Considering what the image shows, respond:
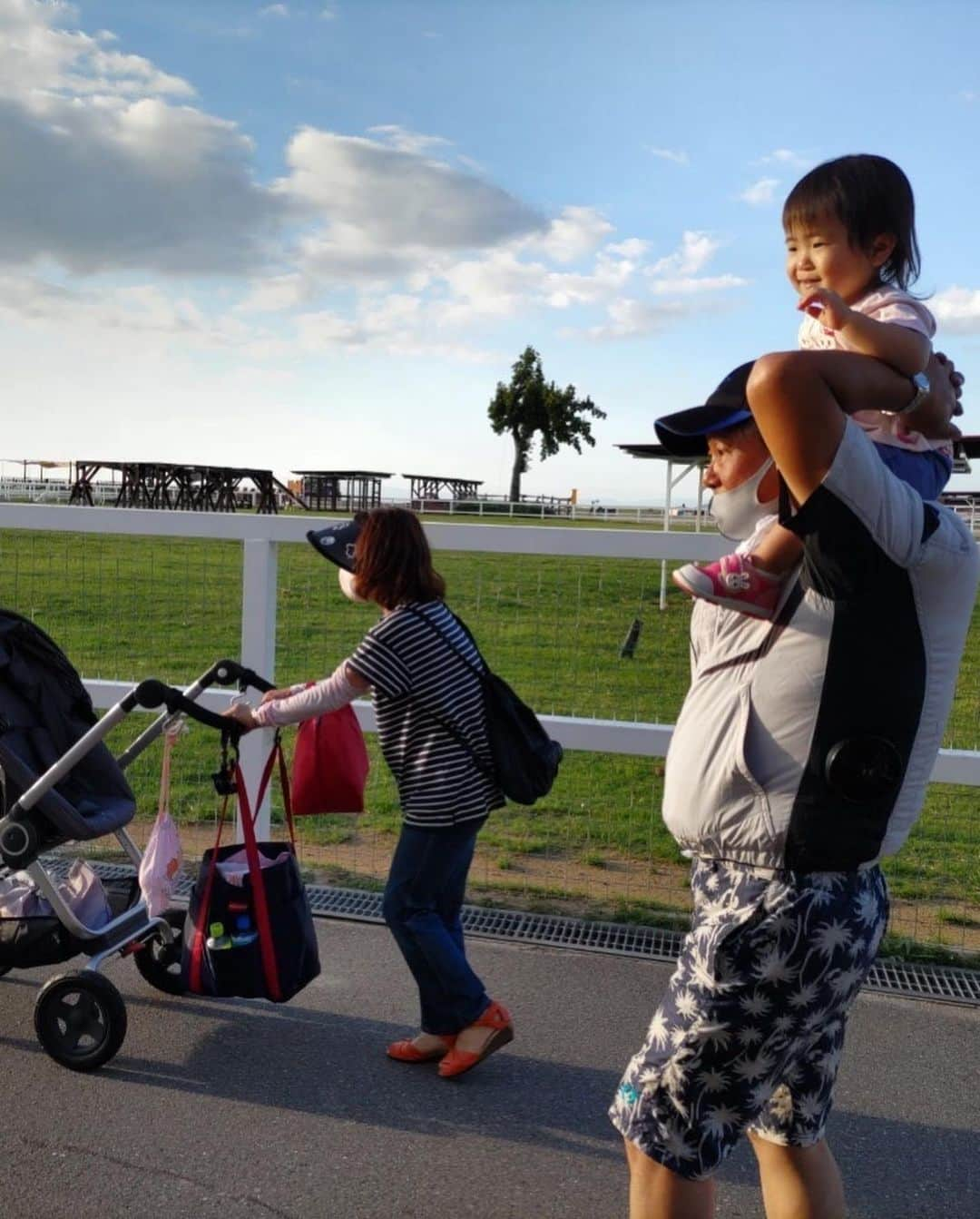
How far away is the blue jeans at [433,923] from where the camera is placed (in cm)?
349

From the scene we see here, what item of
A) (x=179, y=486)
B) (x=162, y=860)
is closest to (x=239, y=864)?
(x=162, y=860)

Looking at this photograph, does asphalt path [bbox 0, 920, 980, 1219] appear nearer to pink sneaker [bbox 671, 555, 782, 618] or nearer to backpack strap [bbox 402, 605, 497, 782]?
backpack strap [bbox 402, 605, 497, 782]

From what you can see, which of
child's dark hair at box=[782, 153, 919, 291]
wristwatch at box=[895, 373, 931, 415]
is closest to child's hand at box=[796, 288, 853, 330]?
wristwatch at box=[895, 373, 931, 415]

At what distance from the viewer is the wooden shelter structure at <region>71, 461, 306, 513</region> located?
48.6 metres

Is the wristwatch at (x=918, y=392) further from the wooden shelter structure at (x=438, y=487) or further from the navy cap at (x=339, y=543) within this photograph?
the wooden shelter structure at (x=438, y=487)

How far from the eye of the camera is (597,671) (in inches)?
214

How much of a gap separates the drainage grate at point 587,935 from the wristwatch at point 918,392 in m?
2.97

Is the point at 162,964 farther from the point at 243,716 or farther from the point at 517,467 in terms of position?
the point at 517,467

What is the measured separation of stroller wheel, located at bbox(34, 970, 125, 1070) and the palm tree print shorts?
203 centimetres

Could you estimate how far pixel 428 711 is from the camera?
3463 millimetres

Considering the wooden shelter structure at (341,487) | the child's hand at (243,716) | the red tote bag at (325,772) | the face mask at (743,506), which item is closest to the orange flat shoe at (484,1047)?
the red tote bag at (325,772)

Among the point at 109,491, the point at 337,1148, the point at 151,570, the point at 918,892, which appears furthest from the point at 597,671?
the point at 109,491

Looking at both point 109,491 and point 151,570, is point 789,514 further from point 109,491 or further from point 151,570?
point 109,491

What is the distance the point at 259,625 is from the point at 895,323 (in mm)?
3545
